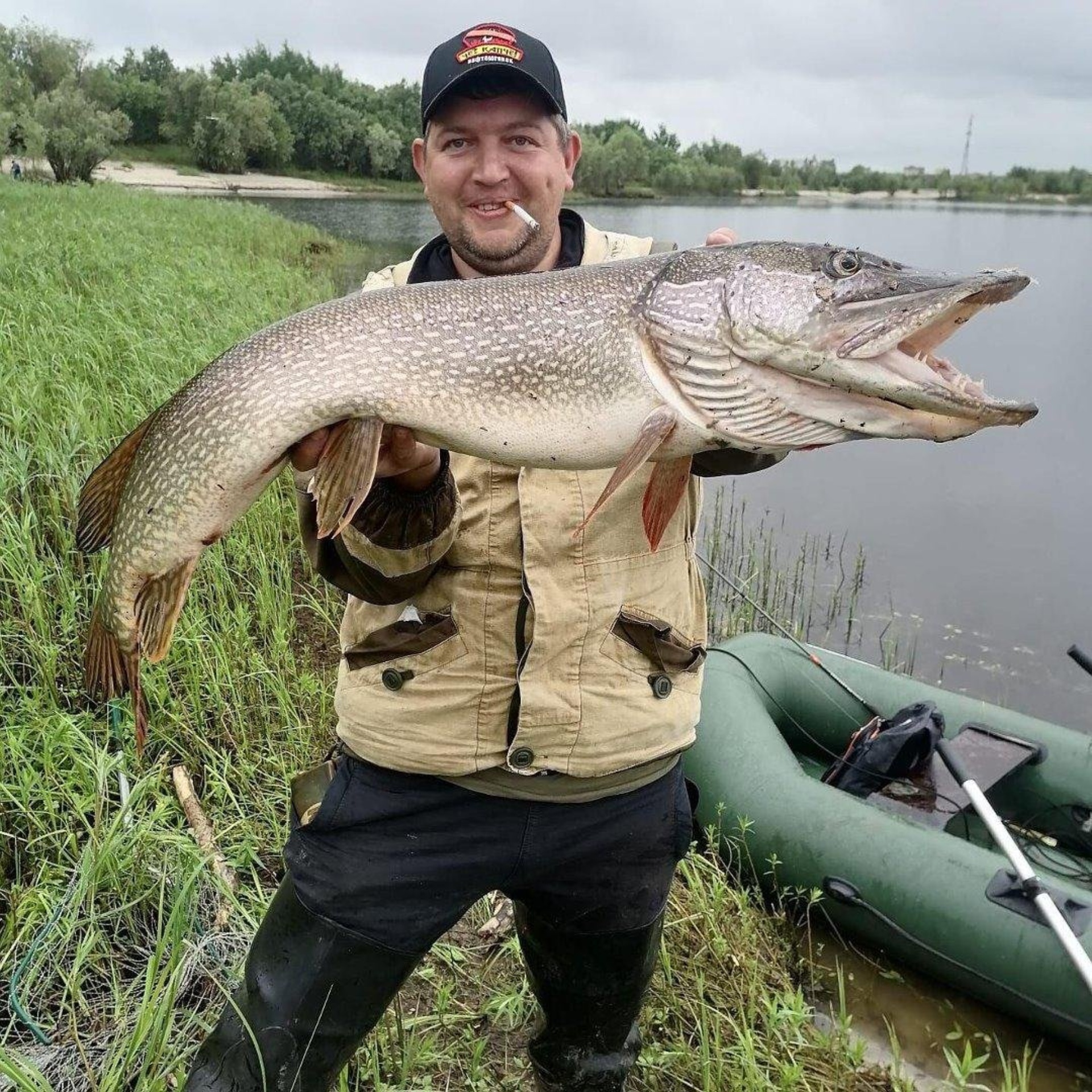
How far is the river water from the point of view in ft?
16.6

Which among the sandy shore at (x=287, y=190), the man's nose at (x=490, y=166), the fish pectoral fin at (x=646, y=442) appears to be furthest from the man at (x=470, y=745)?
the sandy shore at (x=287, y=190)

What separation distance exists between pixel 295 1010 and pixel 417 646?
0.68m

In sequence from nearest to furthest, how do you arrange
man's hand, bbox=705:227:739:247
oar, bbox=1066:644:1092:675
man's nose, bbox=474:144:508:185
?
1. man's hand, bbox=705:227:739:247
2. man's nose, bbox=474:144:508:185
3. oar, bbox=1066:644:1092:675

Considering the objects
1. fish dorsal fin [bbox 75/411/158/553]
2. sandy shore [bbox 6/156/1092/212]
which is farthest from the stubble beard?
sandy shore [bbox 6/156/1092/212]

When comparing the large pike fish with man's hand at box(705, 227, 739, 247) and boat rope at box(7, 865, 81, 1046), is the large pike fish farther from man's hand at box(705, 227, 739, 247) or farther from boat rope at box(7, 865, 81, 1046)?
boat rope at box(7, 865, 81, 1046)

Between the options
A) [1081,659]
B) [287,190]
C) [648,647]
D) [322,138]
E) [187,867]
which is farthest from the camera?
[322,138]

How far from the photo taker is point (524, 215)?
202 cm

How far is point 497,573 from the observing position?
5.53 ft

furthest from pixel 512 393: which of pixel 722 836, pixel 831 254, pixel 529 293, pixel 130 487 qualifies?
pixel 722 836

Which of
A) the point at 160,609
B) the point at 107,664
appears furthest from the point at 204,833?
the point at 160,609

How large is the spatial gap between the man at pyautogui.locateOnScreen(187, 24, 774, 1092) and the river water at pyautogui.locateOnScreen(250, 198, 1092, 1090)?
1710 millimetres

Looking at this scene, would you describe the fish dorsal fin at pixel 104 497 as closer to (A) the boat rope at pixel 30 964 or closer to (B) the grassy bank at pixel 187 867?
(B) the grassy bank at pixel 187 867

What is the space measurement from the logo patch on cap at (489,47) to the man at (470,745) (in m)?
0.81

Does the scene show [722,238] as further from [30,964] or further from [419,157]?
[30,964]
